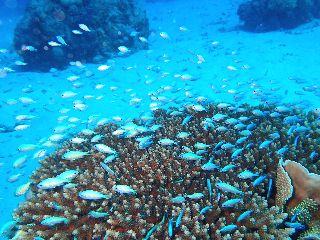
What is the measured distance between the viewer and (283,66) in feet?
52.0

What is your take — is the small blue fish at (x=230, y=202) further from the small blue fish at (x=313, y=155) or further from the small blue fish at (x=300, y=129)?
the small blue fish at (x=300, y=129)

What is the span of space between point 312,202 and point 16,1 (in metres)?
55.7

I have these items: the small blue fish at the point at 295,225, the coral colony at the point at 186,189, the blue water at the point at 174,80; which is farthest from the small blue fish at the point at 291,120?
the small blue fish at the point at 295,225

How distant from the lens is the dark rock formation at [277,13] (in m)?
21.0

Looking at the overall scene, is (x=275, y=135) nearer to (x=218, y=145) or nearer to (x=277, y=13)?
(x=218, y=145)

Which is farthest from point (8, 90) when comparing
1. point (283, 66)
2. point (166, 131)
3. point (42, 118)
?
point (283, 66)

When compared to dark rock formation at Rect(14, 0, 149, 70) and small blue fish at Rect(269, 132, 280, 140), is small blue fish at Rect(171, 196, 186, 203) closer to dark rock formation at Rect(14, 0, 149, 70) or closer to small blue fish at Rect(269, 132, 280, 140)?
small blue fish at Rect(269, 132, 280, 140)

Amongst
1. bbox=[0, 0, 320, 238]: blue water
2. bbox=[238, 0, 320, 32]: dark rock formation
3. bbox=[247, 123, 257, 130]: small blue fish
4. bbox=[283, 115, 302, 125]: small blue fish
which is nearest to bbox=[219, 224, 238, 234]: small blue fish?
bbox=[247, 123, 257, 130]: small blue fish

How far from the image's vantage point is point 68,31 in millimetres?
17375

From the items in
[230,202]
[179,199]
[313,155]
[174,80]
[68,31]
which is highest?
[230,202]

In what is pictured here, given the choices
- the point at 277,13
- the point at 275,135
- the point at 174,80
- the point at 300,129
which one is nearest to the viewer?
the point at 275,135

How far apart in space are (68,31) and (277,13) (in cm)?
1518

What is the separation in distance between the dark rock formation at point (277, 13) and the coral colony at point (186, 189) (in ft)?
58.5

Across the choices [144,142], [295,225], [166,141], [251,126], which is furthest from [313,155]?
[144,142]
